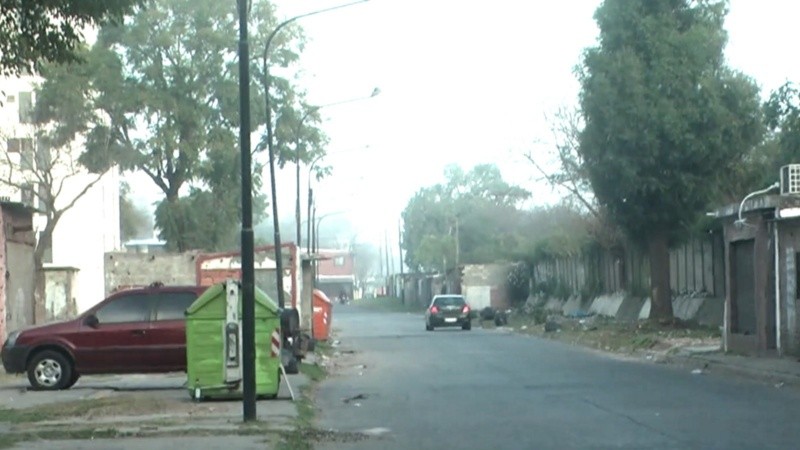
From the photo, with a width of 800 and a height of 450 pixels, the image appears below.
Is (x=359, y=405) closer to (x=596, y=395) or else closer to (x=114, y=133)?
(x=596, y=395)

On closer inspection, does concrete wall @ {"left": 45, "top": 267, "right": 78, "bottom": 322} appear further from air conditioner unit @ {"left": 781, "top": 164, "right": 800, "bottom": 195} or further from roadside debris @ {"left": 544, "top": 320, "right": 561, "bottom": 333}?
air conditioner unit @ {"left": 781, "top": 164, "right": 800, "bottom": 195}

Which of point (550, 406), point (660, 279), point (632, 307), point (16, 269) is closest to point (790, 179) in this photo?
point (550, 406)

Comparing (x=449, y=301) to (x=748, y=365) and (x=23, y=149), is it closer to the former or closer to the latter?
(x=23, y=149)

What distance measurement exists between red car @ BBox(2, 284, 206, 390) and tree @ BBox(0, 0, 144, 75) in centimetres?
1082

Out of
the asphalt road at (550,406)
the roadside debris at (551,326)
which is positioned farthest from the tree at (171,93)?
the asphalt road at (550,406)

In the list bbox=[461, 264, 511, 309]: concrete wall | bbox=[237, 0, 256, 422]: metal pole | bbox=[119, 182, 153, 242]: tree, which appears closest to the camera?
bbox=[237, 0, 256, 422]: metal pole

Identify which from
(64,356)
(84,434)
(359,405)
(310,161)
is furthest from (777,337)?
(310,161)

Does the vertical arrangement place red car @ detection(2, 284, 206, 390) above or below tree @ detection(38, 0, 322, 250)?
below

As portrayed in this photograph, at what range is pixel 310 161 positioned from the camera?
56.3 metres

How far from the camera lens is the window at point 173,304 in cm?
2559

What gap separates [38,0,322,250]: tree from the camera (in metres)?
53.3

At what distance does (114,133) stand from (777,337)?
1180 inches

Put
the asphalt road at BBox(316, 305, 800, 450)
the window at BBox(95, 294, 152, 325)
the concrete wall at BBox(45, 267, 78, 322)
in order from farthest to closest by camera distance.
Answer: the concrete wall at BBox(45, 267, 78, 322), the window at BBox(95, 294, 152, 325), the asphalt road at BBox(316, 305, 800, 450)

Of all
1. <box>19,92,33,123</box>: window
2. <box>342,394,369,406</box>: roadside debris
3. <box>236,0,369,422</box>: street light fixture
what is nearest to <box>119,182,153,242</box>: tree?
<box>19,92,33,123</box>: window
